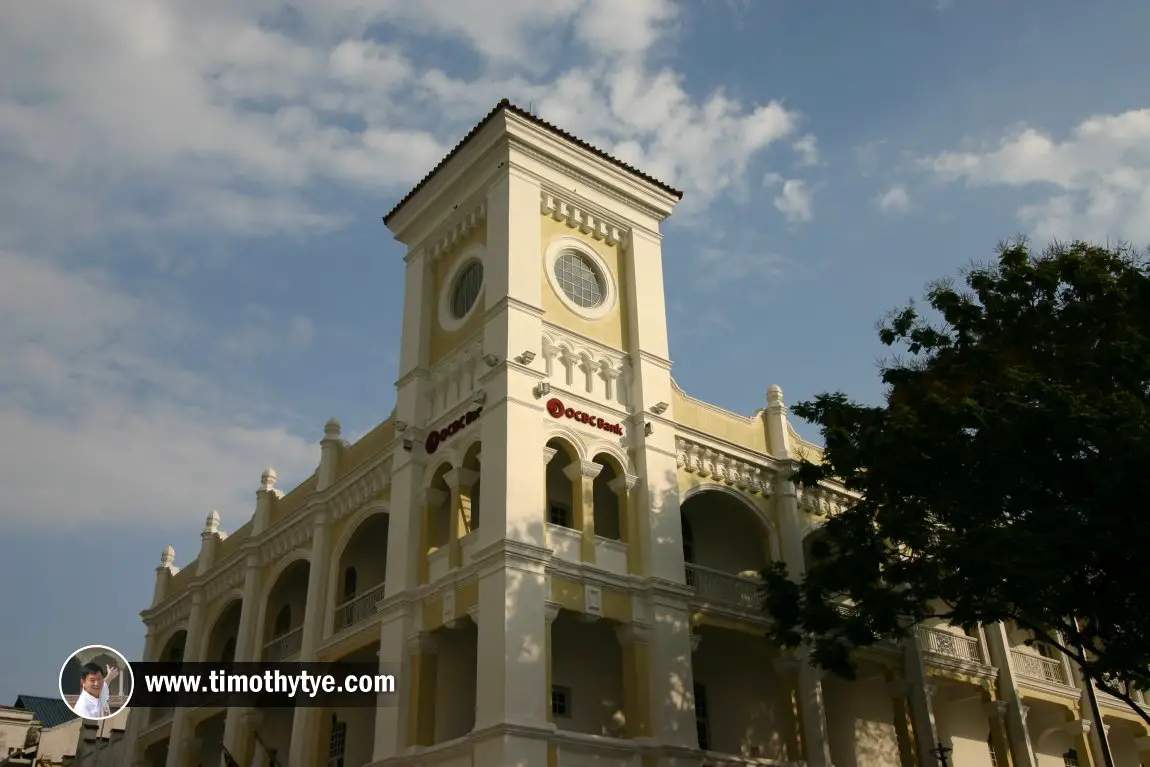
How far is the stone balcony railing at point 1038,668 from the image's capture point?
28.8 metres

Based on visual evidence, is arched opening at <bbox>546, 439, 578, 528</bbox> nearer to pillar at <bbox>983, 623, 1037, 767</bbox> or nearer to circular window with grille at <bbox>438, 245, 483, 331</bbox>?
circular window with grille at <bbox>438, 245, 483, 331</bbox>

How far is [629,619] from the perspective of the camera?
21875 mm

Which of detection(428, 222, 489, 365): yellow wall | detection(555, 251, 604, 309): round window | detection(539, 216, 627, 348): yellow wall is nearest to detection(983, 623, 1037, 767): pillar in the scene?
detection(539, 216, 627, 348): yellow wall

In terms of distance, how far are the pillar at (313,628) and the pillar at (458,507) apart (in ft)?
16.4

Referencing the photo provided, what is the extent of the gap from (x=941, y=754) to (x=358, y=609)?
1327 centimetres

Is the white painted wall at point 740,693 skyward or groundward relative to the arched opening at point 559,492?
groundward

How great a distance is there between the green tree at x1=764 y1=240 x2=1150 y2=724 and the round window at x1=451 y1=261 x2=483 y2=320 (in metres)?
8.40

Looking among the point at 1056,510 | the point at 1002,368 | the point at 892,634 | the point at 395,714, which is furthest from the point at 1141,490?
the point at 395,714

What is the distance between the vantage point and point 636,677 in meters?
21.4

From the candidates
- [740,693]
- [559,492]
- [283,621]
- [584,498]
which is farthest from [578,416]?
[283,621]

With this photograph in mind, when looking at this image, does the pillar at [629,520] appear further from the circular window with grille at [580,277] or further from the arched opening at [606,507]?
the circular window with grille at [580,277]

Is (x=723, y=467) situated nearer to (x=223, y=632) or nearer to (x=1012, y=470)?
(x=1012, y=470)

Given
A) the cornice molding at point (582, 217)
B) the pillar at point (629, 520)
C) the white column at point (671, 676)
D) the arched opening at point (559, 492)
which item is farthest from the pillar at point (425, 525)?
the cornice molding at point (582, 217)

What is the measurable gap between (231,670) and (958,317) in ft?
69.5
